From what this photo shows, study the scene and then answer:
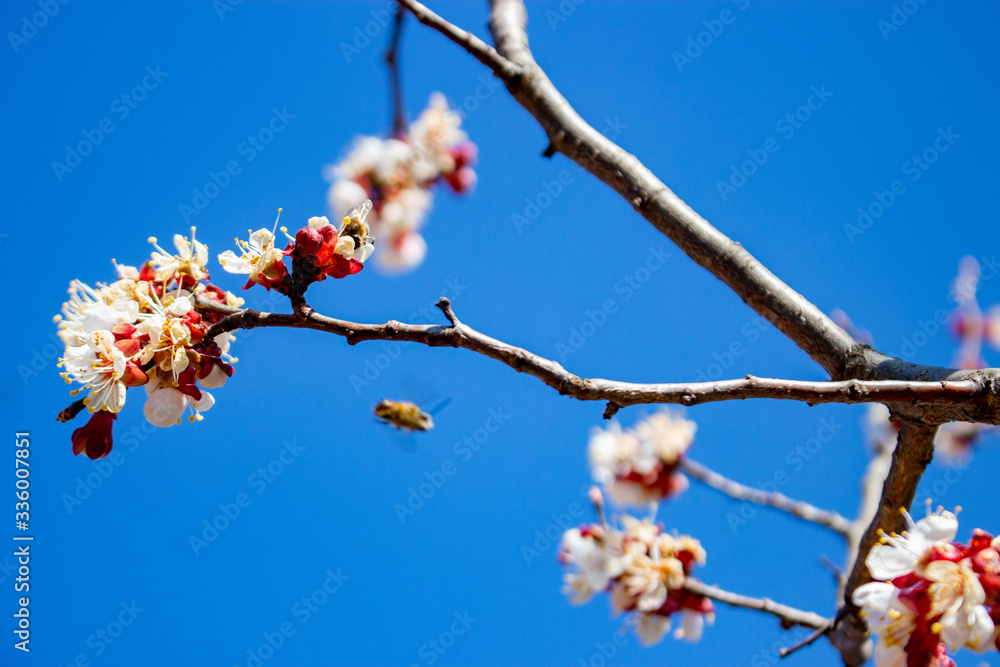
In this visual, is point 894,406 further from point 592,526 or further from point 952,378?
point 592,526

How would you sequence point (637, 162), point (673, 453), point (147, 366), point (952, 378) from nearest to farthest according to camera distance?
point (952, 378), point (147, 366), point (637, 162), point (673, 453)

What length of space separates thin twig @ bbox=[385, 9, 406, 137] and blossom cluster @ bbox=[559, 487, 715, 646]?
6.64 feet

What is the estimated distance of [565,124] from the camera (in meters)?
1.88

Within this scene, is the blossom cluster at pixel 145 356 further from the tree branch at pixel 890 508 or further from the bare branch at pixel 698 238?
the tree branch at pixel 890 508

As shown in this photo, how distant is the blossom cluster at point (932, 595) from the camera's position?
69.9 inches

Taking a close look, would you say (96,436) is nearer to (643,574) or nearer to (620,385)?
(620,385)

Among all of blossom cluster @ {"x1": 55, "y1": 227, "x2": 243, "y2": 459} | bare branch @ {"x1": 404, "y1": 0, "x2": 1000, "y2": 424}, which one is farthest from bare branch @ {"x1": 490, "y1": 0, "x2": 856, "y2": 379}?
blossom cluster @ {"x1": 55, "y1": 227, "x2": 243, "y2": 459}

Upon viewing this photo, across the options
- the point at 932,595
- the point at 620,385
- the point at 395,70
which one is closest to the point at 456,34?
the point at 395,70

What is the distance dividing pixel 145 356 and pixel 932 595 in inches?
85.9

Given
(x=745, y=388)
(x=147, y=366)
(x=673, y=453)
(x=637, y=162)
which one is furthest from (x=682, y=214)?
(x=673, y=453)

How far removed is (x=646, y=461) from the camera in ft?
13.7

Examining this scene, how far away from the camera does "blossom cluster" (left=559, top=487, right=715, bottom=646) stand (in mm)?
3213

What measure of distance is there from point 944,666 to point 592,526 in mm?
1682

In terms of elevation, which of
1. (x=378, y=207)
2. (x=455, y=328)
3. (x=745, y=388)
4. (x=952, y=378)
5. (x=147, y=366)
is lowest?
(x=147, y=366)
